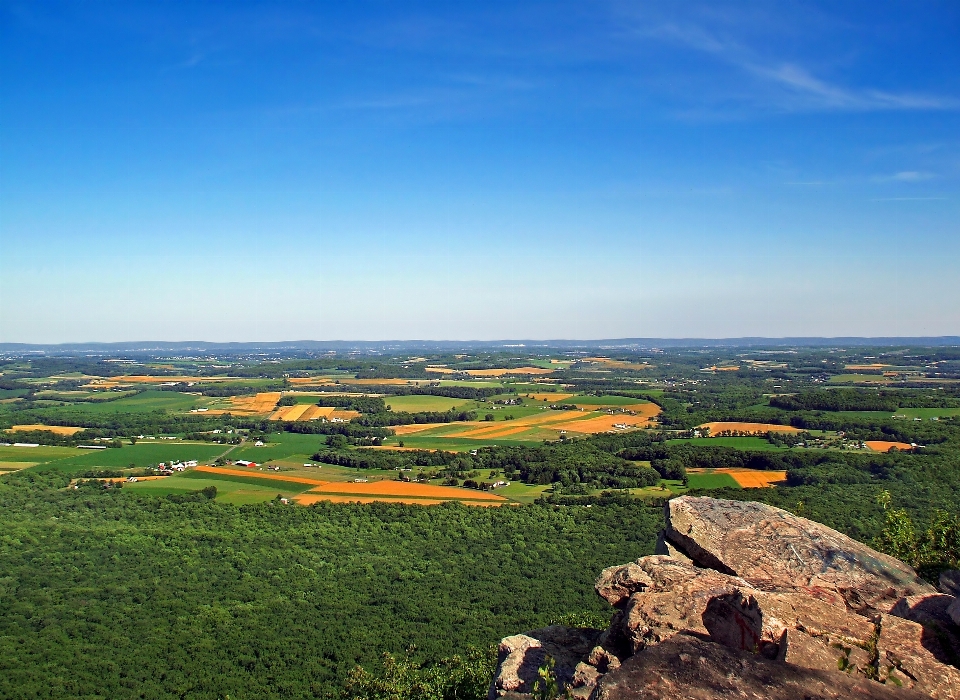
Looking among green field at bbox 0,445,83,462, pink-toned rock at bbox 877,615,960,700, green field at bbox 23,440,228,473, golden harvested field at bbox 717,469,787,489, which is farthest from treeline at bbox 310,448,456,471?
pink-toned rock at bbox 877,615,960,700

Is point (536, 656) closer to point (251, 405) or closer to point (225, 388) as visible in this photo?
point (251, 405)

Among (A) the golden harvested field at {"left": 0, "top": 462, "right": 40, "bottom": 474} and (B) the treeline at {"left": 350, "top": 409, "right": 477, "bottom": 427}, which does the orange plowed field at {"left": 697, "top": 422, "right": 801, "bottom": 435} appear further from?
(A) the golden harvested field at {"left": 0, "top": 462, "right": 40, "bottom": 474}

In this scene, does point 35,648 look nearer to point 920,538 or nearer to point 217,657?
point 217,657

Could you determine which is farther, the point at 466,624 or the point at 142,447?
the point at 142,447

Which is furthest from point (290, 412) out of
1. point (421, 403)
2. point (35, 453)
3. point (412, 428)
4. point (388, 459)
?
point (388, 459)

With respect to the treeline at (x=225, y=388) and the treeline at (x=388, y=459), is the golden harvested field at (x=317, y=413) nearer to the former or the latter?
the treeline at (x=388, y=459)

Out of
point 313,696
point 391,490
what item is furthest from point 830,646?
point 391,490
